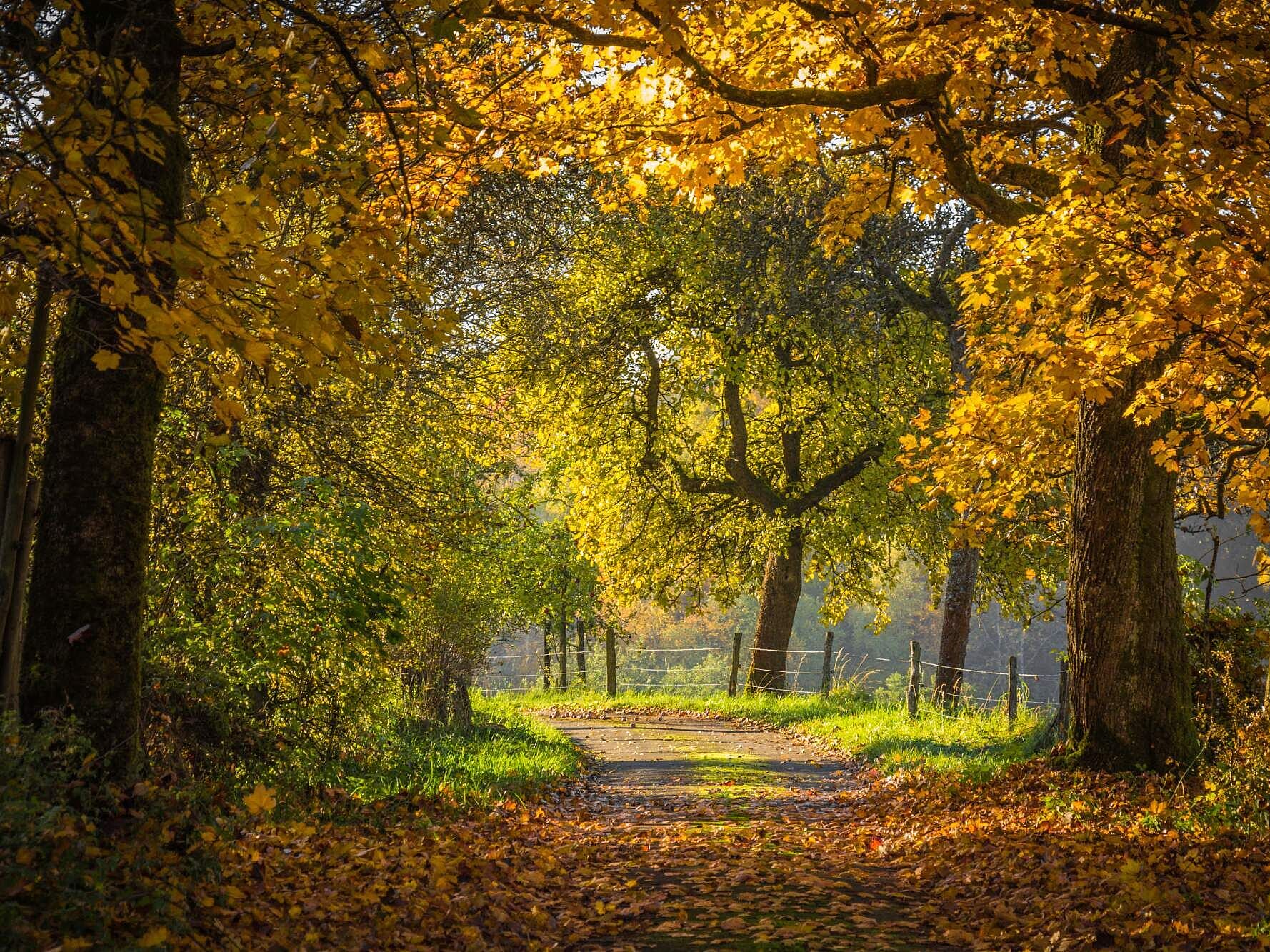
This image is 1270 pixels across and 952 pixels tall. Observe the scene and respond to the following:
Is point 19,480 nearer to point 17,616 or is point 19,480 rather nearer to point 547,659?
point 17,616

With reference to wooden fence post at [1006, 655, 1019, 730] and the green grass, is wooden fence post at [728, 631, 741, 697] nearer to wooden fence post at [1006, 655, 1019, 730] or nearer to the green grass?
the green grass

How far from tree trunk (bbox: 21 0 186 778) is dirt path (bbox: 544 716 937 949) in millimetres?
2713

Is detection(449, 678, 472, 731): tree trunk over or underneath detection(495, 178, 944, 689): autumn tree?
underneath

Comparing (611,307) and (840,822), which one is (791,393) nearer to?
(611,307)

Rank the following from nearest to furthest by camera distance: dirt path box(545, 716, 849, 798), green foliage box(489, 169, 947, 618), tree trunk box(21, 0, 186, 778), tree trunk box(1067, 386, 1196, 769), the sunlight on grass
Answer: tree trunk box(21, 0, 186, 778) < tree trunk box(1067, 386, 1196, 769) < the sunlight on grass < dirt path box(545, 716, 849, 798) < green foliage box(489, 169, 947, 618)

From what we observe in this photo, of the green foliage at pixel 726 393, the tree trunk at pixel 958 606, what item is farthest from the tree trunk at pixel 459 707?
the tree trunk at pixel 958 606

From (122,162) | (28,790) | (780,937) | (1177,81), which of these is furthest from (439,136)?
(1177,81)

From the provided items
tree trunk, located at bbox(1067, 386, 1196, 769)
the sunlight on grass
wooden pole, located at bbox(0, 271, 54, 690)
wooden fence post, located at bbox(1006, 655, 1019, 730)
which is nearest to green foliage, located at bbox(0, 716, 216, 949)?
wooden pole, located at bbox(0, 271, 54, 690)

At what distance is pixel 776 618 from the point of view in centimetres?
2164

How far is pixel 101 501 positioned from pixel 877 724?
39.4 feet

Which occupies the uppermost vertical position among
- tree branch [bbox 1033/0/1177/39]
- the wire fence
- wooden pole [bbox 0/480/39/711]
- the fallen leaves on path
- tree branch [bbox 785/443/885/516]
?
tree branch [bbox 1033/0/1177/39]

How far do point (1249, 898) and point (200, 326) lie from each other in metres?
5.66

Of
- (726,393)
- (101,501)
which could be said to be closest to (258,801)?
(101,501)

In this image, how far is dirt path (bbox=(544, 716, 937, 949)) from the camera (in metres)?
5.41
